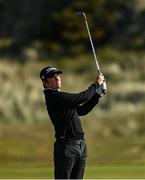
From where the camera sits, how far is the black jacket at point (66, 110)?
809cm

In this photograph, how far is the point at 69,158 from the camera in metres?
8.06

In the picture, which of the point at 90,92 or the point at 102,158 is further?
the point at 102,158

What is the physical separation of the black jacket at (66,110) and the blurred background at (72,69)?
18886mm

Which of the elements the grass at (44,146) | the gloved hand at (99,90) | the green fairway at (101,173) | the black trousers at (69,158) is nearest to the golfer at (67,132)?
the black trousers at (69,158)

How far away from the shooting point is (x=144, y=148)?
29172 millimetres

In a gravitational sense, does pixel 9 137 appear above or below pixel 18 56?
below

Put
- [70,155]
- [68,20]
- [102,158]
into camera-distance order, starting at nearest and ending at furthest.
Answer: [70,155], [102,158], [68,20]

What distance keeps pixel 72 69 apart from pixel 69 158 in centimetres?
3506

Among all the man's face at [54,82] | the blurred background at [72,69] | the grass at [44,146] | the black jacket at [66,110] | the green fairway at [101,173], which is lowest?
the black jacket at [66,110]

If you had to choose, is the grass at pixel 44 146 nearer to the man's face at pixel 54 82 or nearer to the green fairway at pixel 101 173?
the green fairway at pixel 101 173

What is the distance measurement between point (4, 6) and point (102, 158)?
24546mm

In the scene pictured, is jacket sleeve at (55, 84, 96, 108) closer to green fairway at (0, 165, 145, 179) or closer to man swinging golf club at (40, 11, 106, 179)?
man swinging golf club at (40, 11, 106, 179)

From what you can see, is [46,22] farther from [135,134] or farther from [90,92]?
[90,92]

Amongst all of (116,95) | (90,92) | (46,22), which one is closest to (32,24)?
(46,22)
